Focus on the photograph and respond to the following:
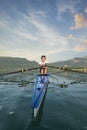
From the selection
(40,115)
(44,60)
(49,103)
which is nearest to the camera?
(40,115)

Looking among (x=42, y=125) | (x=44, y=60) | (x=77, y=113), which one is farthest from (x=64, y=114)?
(x=44, y=60)

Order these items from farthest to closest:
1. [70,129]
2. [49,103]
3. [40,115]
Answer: [49,103] < [40,115] < [70,129]

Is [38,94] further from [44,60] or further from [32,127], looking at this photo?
[44,60]

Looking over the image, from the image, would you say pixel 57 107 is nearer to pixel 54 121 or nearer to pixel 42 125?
pixel 54 121

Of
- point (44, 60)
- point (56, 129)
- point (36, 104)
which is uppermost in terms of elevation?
point (44, 60)

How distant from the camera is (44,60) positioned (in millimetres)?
21500

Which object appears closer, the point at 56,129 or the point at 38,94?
the point at 56,129

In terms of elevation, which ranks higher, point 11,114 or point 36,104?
point 36,104

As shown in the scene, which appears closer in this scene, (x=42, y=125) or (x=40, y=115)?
(x=42, y=125)

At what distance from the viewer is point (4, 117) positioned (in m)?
14.1

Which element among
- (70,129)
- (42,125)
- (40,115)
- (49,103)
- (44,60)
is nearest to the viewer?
(70,129)

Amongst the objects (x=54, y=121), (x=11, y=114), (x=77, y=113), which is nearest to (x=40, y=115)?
(x=54, y=121)

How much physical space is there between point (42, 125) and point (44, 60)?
34.3ft

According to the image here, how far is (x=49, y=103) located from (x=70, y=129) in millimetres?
7088
